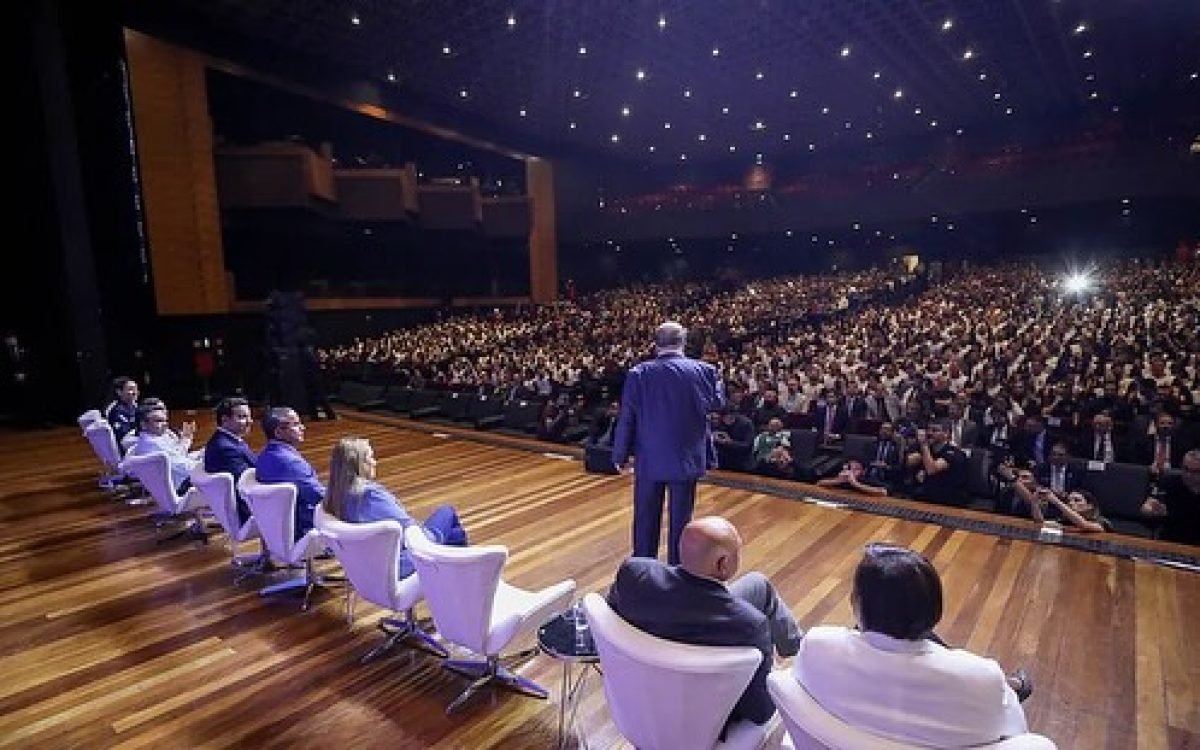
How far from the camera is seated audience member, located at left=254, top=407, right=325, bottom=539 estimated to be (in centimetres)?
340

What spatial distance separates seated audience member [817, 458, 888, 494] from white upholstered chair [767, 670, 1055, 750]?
4076 millimetres

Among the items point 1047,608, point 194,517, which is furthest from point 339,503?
point 1047,608

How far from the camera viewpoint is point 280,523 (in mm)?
3271

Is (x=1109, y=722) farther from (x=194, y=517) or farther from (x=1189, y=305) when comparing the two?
→ (x=1189, y=305)

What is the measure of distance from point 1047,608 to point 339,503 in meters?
3.44

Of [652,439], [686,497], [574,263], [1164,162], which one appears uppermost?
[1164,162]

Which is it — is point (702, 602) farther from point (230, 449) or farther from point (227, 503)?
point (230, 449)

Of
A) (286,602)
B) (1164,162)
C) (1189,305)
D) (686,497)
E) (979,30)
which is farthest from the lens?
(1164,162)

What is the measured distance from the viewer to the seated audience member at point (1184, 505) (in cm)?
379

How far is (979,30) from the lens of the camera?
11.7 m

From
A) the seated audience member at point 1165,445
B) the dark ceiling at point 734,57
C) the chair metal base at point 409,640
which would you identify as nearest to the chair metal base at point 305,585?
the chair metal base at point 409,640

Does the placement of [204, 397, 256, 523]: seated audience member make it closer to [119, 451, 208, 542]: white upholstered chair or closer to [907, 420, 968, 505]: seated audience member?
[119, 451, 208, 542]: white upholstered chair

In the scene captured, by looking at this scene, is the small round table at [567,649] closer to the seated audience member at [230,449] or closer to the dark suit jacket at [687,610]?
the dark suit jacket at [687,610]

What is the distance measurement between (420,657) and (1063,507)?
4.03 metres
